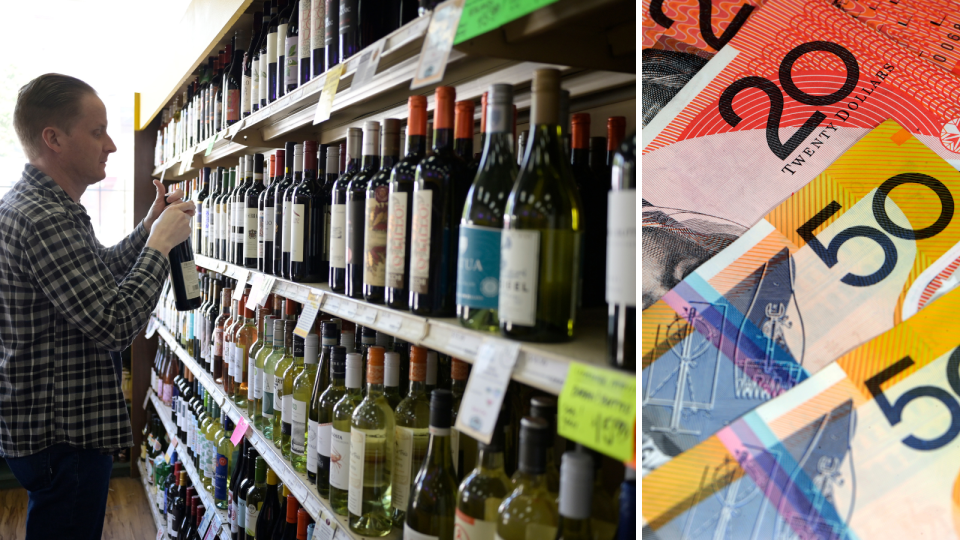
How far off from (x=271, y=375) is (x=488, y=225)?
48.9 inches

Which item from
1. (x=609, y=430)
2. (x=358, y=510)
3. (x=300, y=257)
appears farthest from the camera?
(x=300, y=257)

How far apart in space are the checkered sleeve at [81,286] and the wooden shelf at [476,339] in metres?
0.88

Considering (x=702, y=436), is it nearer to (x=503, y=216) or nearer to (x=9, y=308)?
(x=503, y=216)

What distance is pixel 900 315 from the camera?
3.16ft

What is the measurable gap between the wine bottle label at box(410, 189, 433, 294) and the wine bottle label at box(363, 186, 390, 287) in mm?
146

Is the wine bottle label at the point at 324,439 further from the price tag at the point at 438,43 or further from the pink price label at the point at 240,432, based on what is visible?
the price tag at the point at 438,43

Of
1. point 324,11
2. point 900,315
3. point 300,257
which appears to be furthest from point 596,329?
point 324,11

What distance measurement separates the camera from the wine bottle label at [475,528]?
3.02 feet

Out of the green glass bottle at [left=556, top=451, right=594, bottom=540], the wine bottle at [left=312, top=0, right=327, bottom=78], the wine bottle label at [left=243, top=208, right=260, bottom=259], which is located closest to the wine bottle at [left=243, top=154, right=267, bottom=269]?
the wine bottle label at [left=243, top=208, right=260, bottom=259]

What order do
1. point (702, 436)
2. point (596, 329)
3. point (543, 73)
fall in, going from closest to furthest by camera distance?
1. point (543, 73)
2. point (596, 329)
3. point (702, 436)

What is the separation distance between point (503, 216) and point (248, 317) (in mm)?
1706

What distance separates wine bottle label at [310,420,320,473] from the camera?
4.95 ft

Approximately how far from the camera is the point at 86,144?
87.0 inches

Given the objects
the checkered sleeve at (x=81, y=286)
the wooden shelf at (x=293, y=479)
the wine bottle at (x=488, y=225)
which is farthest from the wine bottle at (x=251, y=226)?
the wine bottle at (x=488, y=225)
